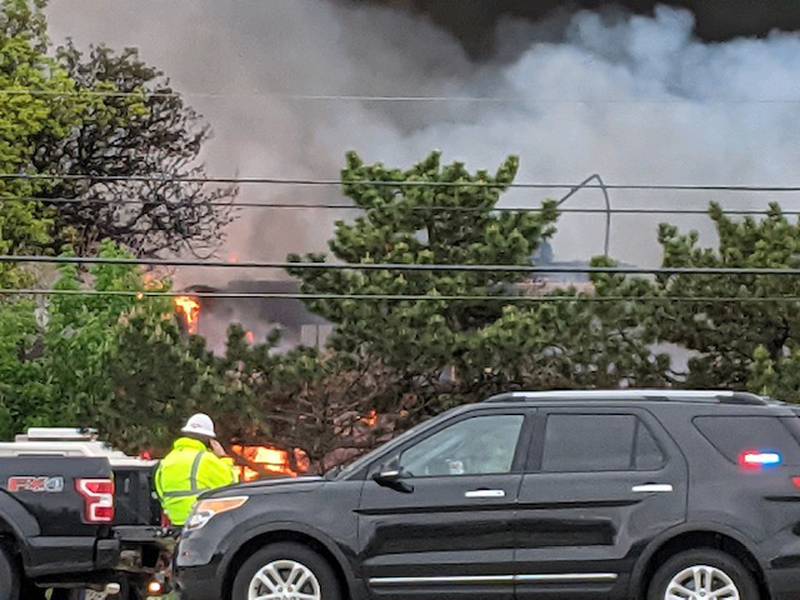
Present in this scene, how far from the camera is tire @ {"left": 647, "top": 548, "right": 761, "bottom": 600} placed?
9875 millimetres

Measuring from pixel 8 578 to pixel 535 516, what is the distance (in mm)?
3972

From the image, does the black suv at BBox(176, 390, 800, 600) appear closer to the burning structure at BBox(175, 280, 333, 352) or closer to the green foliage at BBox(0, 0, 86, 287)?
the green foliage at BBox(0, 0, 86, 287)

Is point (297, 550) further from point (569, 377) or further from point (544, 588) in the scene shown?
point (569, 377)

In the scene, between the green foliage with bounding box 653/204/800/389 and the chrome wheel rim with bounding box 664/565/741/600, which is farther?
the green foliage with bounding box 653/204/800/389

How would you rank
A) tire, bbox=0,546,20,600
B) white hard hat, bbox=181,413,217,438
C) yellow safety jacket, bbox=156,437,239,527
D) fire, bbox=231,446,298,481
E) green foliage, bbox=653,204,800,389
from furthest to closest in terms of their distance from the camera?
fire, bbox=231,446,298,481 < green foliage, bbox=653,204,800,389 < white hard hat, bbox=181,413,217,438 < yellow safety jacket, bbox=156,437,239,527 < tire, bbox=0,546,20,600

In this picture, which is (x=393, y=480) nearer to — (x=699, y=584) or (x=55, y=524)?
(x=699, y=584)

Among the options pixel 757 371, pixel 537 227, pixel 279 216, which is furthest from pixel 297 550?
pixel 279 216

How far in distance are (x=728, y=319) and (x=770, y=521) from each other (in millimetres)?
18657

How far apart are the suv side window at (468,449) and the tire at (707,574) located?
124 centimetres

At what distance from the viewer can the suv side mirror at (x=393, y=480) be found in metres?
10.1

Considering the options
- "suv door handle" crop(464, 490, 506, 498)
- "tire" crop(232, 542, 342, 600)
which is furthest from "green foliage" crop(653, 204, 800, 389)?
"tire" crop(232, 542, 342, 600)

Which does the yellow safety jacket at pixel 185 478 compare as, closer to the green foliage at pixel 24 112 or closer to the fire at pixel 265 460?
the fire at pixel 265 460

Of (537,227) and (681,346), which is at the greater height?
(537,227)

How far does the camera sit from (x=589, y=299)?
90.1 ft
